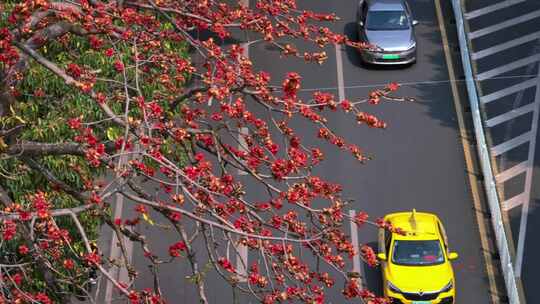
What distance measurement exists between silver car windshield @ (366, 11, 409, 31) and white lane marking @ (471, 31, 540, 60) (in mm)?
2287

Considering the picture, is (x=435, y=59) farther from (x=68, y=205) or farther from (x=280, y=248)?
(x=280, y=248)

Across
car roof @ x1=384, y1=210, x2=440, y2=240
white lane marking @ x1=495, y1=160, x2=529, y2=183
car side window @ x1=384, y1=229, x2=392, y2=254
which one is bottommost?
car side window @ x1=384, y1=229, x2=392, y2=254

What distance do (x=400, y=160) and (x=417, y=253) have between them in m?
5.42

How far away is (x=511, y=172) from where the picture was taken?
30.1 meters

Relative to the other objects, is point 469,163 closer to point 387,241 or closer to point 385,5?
point 387,241

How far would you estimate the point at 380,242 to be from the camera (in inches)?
1042

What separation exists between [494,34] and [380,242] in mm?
12458

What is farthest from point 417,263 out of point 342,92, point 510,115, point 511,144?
point 342,92

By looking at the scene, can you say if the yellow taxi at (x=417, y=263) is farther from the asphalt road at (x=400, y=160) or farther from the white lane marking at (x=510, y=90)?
the white lane marking at (x=510, y=90)

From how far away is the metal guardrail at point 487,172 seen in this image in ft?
83.1

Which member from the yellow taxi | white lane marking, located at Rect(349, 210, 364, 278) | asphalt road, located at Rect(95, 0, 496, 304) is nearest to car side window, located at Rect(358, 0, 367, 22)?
asphalt road, located at Rect(95, 0, 496, 304)

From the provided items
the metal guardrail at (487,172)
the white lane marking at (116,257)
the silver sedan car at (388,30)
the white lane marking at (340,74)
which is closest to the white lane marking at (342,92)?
the white lane marking at (340,74)

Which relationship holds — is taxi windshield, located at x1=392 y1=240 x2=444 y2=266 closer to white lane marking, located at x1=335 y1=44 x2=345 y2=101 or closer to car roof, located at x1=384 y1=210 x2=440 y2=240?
car roof, located at x1=384 y1=210 x2=440 y2=240

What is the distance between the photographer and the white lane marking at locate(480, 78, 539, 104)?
3331 cm
